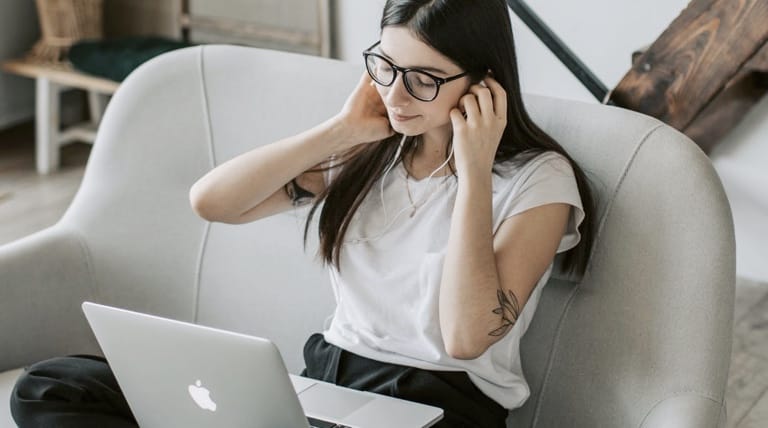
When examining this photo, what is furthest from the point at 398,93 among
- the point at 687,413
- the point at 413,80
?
the point at 687,413

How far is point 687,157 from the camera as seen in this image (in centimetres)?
170

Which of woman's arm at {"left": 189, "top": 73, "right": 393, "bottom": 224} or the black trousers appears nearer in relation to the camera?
the black trousers

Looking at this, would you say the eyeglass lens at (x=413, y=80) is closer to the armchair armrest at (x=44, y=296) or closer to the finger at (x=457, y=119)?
the finger at (x=457, y=119)

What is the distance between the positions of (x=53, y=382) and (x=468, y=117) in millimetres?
741

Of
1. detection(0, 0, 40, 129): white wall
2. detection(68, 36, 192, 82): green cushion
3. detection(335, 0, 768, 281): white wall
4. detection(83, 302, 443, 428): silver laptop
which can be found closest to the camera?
detection(83, 302, 443, 428): silver laptop

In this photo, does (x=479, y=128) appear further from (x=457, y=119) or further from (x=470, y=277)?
(x=470, y=277)

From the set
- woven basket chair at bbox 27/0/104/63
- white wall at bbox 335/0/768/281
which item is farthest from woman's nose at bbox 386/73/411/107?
woven basket chair at bbox 27/0/104/63

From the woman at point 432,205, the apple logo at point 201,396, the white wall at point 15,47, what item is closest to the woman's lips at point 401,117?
the woman at point 432,205

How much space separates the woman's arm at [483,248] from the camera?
1595 millimetres

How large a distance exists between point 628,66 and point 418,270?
1.77 meters

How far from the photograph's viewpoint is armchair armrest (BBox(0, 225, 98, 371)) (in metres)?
2.05

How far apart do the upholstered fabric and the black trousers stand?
0.18 m

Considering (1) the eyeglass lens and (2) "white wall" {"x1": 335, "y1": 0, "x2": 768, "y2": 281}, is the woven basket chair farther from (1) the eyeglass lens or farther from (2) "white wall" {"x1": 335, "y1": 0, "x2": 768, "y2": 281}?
(1) the eyeglass lens

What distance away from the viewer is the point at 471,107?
164 cm
